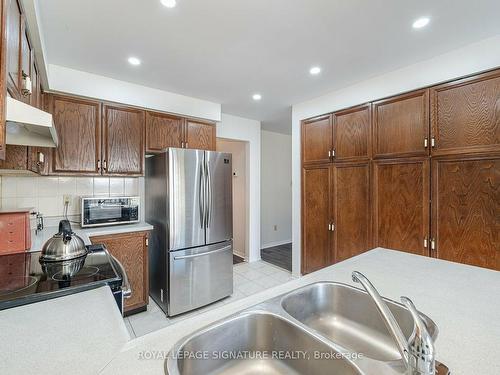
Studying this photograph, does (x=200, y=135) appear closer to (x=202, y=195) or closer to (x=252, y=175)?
(x=202, y=195)

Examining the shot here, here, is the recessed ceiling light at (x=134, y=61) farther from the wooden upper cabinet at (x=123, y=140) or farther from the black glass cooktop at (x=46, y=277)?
the black glass cooktop at (x=46, y=277)

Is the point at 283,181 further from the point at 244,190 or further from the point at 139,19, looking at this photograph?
the point at 139,19

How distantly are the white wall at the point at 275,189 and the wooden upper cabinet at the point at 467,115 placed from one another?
10.3ft

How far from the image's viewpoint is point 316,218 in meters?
3.13

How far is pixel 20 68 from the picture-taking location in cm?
121

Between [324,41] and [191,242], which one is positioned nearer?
[324,41]

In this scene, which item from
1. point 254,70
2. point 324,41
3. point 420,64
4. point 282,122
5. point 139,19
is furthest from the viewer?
point 282,122

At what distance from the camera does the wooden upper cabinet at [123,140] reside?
2543 mm

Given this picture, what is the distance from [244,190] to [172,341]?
3711 millimetres

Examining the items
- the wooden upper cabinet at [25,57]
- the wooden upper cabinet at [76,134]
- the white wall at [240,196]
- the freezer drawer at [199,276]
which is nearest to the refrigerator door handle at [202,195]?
the freezer drawer at [199,276]

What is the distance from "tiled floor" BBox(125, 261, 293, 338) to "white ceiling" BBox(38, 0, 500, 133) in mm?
2485

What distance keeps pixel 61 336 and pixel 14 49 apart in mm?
1262

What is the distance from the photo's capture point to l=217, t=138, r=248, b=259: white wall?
4379 millimetres

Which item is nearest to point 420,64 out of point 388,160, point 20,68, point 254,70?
point 388,160
